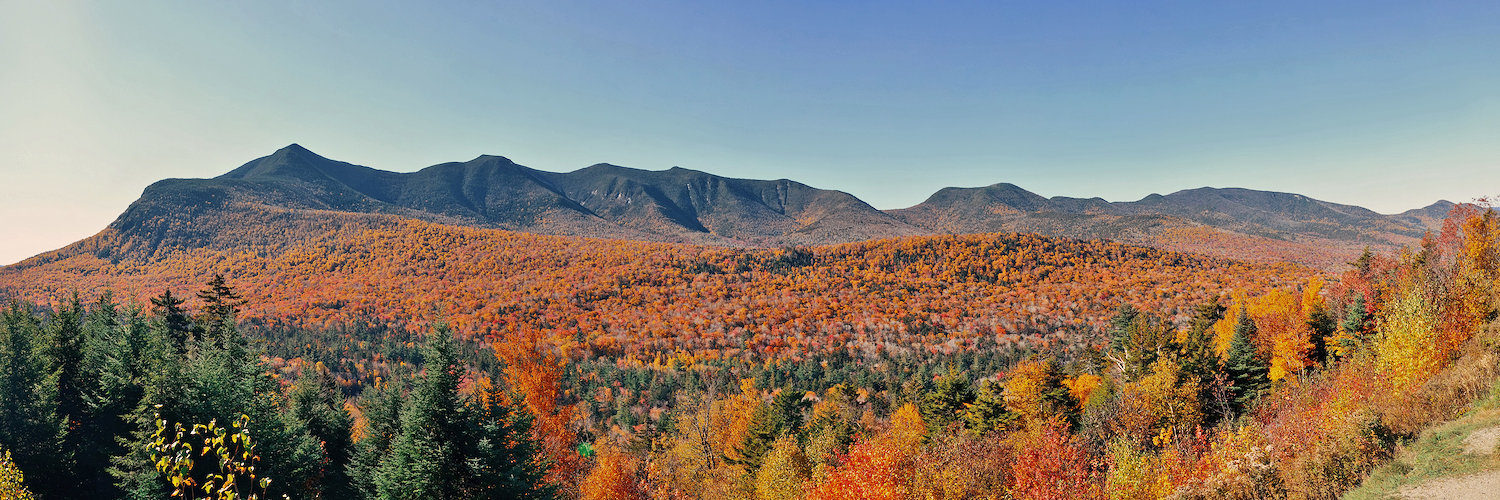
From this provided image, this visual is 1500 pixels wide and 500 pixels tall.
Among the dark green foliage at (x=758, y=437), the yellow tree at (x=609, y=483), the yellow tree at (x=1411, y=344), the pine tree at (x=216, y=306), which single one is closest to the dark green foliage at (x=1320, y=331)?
the yellow tree at (x=1411, y=344)

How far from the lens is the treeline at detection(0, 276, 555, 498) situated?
18.9 m

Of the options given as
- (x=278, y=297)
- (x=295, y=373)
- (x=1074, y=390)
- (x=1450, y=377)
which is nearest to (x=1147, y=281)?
(x=1074, y=390)

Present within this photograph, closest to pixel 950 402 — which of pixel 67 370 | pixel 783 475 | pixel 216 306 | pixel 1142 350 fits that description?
pixel 1142 350

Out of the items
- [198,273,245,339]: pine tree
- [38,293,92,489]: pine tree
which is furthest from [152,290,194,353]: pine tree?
[38,293,92,489]: pine tree

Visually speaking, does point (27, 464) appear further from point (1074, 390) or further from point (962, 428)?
point (1074, 390)

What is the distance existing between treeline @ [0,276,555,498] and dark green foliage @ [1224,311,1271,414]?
50.0 meters

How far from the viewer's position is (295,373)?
116 meters

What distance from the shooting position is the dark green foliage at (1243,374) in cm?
4175

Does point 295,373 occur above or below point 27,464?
below

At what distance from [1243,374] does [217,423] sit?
206 feet

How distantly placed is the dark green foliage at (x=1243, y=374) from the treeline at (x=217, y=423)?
164ft

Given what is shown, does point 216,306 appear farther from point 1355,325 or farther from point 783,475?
point 1355,325

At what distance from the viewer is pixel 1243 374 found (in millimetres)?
42906

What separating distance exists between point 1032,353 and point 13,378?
139m
